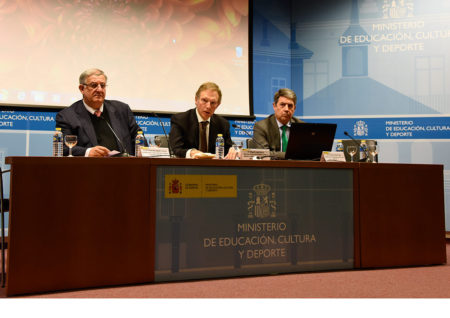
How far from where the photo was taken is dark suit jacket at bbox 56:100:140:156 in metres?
3.02

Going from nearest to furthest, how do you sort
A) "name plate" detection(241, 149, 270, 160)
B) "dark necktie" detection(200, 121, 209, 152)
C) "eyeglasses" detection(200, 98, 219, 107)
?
"name plate" detection(241, 149, 270, 160) → "eyeglasses" detection(200, 98, 219, 107) → "dark necktie" detection(200, 121, 209, 152)

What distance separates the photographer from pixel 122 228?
222cm

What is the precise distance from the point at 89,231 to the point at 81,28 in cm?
277

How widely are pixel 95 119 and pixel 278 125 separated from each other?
1472 mm

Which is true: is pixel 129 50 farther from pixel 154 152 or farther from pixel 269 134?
pixel 154 152

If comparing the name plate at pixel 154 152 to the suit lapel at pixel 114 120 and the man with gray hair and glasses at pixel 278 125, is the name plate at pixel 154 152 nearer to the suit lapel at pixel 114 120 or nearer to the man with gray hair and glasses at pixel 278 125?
the suit lapel at pixel 114 120

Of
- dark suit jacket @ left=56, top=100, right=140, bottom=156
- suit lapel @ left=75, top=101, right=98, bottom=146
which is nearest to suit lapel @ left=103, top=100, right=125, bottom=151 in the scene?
dark suit jacket @ left=56, top=100, right=140, bottom=156

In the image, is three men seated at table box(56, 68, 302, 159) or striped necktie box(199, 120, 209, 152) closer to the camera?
three men seated at table box(56, 68, 302, 159)

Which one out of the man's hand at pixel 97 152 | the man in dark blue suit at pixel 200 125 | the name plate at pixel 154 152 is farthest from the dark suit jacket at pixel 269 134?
the man's hand at pixel 97 152

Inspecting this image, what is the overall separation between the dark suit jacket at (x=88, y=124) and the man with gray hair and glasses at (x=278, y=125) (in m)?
1.01

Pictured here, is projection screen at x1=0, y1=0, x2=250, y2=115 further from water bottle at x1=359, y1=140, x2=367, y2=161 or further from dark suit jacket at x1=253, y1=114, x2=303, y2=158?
water bottle at x1=359, y1=140, x2=367, y2=161

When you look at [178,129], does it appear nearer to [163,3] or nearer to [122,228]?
[122,228]

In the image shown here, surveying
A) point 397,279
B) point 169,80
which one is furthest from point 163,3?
point 397,279

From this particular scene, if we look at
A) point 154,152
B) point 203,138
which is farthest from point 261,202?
point 203,138
